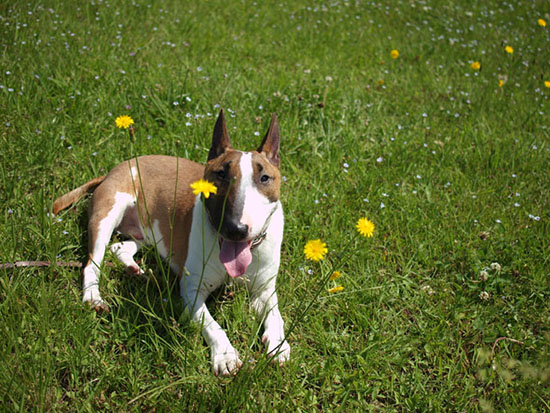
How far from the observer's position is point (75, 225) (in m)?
3.39

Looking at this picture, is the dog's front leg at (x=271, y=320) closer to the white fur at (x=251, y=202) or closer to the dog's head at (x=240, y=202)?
the dog's head at (x=240, y=202)

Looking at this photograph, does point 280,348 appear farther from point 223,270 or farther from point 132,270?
point 132,270

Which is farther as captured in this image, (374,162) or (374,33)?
(374,33)

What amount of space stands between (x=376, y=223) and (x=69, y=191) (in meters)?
2.64

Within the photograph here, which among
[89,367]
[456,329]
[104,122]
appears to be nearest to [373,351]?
[456,329]

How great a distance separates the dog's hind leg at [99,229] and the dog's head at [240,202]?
2.97 ft

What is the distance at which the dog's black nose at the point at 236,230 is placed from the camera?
2393 millimetres

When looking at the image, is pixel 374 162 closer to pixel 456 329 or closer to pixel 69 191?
pixel 456 329

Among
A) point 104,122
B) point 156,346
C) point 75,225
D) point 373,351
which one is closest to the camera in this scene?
point 156,346

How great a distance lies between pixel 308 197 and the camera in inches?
155

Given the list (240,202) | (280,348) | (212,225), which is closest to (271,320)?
(280,348)

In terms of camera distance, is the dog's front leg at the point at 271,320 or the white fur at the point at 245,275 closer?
the white fur at the point at 245,275

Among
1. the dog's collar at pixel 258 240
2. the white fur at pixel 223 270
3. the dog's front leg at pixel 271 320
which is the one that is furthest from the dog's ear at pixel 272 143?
the dog's front leg at pixel 271 320

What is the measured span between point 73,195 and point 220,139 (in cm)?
140
